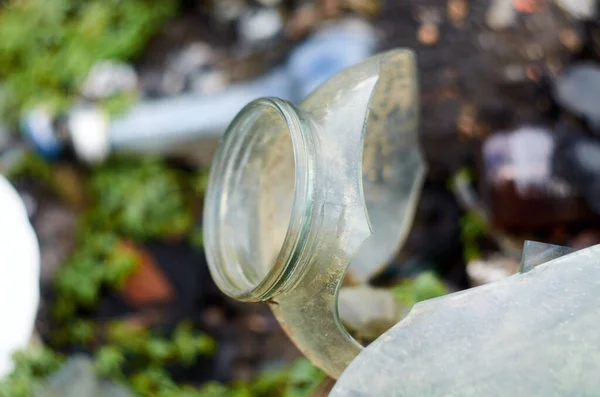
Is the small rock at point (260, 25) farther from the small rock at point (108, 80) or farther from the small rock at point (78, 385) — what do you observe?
the small rock at point (78, 385)

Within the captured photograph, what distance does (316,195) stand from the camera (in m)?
0.79

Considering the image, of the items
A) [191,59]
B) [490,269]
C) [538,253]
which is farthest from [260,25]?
[538,253]

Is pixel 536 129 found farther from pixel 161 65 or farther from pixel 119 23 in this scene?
pixel 119 23

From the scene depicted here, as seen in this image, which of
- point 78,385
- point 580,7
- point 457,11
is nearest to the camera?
point 78,385

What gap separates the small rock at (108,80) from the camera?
2369 millimetres

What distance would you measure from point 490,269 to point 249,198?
3.09 ft

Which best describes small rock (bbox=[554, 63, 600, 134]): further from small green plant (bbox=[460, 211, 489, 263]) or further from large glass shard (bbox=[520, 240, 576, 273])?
large glass shard (bbox=[520, 240, 576, 273])

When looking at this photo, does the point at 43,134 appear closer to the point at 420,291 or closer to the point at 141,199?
the point at 141,199

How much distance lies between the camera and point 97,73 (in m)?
2.40

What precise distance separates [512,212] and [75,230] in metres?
1.50

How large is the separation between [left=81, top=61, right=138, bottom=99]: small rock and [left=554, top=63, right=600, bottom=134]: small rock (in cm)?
156

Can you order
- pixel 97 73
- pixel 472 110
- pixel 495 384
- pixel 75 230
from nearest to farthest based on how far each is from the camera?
1. pixel 495 384
2. pixel 472 110
3. pixel 75 230
4. pixel 97 73

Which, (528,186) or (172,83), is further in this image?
(172,83)

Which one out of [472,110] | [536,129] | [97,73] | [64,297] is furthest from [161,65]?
[536,129]
